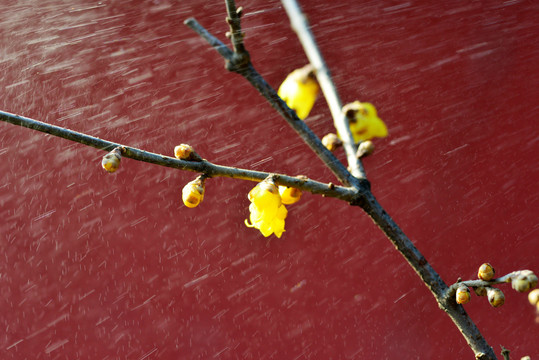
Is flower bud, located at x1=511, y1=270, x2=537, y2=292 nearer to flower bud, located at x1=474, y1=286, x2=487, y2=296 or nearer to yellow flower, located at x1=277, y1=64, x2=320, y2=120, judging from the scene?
flower bud, located at x1=474, y1=286, x2=487, y2=296

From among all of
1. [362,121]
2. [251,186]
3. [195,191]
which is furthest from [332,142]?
[251,186]

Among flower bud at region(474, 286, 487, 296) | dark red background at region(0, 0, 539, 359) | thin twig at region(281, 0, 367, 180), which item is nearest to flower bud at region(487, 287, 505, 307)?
flower bud at region(474, 286, 487, 296)

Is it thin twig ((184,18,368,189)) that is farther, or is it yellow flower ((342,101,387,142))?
yellow flower ((342,101,387,142))

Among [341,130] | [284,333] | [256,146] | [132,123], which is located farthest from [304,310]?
[341,130]

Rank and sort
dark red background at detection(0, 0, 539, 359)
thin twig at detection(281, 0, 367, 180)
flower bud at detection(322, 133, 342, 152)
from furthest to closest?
dark red background at detection(0, 0, 539, 359), flower bud at detection(322, 133, 342, 152), thin twig at detection(281, 0, 367, 180)

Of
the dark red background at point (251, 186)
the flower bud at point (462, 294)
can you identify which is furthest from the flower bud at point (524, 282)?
the dark red background at point (251, 186)

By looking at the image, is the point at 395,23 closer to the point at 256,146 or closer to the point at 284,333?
the point at 256,146

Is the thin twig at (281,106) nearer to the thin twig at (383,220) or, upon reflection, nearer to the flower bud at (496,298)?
the thin twig at (383,220)
